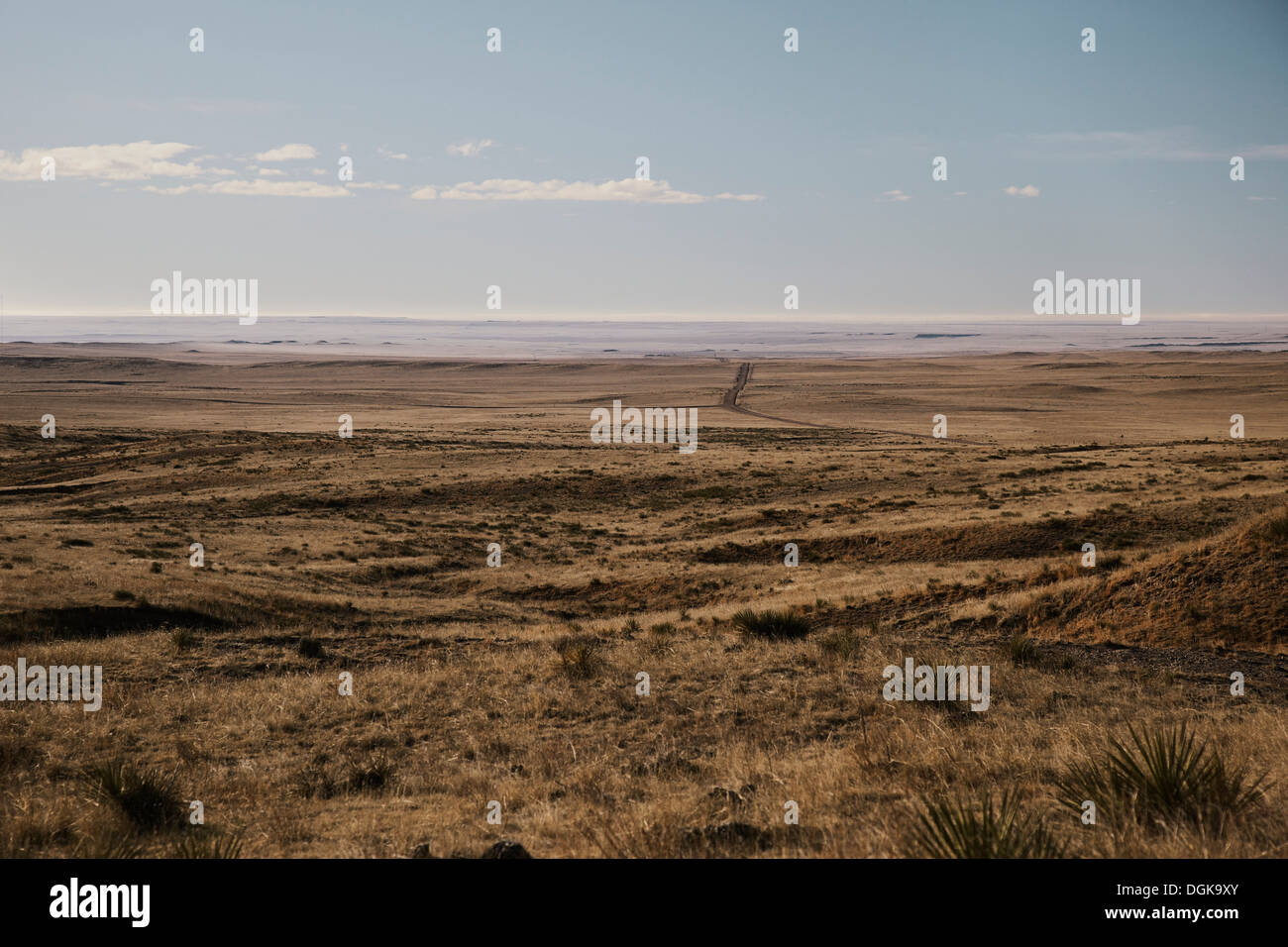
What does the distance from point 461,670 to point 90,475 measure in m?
42.6

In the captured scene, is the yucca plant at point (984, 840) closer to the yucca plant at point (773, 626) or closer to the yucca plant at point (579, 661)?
the yucca plant at point (579, 661)

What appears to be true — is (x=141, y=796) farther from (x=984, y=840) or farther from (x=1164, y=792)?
(x=1164, y=792)

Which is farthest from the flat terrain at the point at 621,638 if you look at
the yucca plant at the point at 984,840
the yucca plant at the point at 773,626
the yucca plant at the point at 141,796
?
the yucca plant at the point at 984,840

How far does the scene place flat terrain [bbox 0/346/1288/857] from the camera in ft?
26.3

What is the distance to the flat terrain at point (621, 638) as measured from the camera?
8.03 meters

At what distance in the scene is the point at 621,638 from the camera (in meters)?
18.5

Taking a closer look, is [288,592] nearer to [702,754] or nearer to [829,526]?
[702,754]

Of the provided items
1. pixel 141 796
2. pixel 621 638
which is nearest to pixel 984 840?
pixel 141 796

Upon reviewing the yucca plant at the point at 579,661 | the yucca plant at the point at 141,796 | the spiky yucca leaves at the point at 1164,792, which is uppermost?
the spiky yucca leaves at the point at 1164,792

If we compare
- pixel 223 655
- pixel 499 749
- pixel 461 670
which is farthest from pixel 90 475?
pixel 499 749

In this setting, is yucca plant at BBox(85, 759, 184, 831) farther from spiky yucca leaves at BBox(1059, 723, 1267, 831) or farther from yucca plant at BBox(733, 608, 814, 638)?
yucca plant at BBox(733, 608, 814, 638)
